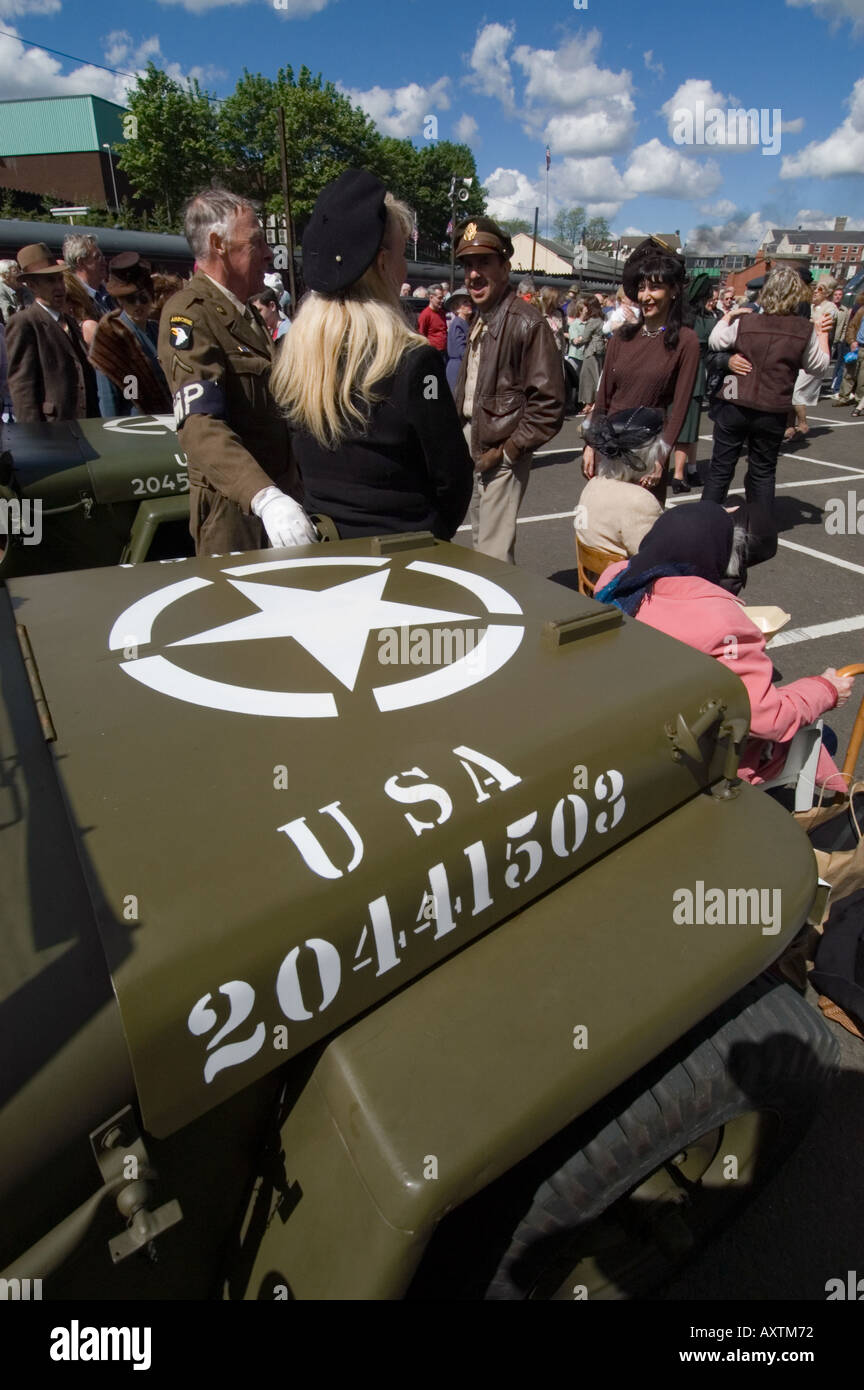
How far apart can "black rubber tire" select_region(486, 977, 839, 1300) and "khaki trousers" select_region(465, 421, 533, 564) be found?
9.19 feet

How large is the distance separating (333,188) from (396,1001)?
6.94 feet

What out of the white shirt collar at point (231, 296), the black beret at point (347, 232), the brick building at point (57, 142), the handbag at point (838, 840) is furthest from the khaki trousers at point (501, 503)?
the brick building at point (57, 142)

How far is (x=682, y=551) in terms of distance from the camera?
226cm

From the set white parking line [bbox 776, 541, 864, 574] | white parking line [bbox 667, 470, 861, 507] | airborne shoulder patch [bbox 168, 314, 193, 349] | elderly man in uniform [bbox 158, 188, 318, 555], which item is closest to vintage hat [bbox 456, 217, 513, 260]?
elderly man in uniform [bbox 158, 188, 318, 555]

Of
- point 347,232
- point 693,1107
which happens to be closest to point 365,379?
point 347,232

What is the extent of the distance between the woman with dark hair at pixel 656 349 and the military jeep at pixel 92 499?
2337 mm

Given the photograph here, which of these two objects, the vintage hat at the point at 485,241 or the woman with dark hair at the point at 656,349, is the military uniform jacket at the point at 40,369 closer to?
the vintage hat at the point at 485,241

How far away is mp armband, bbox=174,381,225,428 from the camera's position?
94.3 inches

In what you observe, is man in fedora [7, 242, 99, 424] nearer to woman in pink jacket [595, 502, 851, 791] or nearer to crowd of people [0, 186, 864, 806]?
crowd of people [0, 186, 864, 806]

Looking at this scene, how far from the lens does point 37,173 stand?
58.7m

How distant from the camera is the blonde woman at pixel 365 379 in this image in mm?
2043

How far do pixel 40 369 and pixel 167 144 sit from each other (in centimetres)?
5975

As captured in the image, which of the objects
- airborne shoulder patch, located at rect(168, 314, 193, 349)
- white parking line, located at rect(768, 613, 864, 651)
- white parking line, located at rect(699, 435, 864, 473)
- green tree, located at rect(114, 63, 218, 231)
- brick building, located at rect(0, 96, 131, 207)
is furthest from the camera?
brick building, located at rect(0, 96, 131, 207)

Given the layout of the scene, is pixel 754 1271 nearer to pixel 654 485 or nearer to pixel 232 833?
pixel 232 833
